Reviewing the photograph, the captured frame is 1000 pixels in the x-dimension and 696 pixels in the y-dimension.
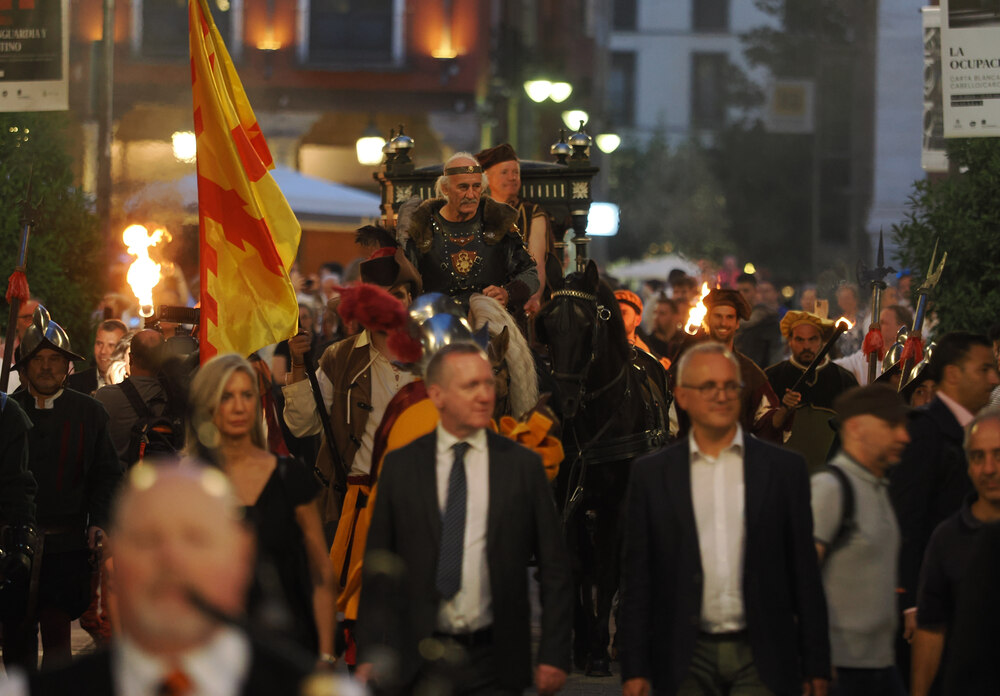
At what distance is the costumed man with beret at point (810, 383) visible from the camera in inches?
429

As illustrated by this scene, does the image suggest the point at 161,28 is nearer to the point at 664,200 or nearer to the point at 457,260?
the point at 457,260

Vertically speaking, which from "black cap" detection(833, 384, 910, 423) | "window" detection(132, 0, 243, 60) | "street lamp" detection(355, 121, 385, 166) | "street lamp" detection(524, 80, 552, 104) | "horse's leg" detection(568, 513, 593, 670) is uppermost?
"window" detection(132, 0, 243, 60)

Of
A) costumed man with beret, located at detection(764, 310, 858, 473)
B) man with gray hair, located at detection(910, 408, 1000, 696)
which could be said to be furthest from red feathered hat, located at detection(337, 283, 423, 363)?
costumed man with beret, located at detection(764, 310, 858, 473)

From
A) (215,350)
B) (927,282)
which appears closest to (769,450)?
(215,350)

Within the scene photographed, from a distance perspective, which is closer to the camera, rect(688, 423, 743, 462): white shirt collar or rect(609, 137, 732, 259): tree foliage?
rect(688, 423, 743, 462): white shirt collar

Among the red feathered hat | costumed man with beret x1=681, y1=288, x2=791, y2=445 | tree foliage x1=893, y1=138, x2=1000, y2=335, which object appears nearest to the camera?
the red feathered hat

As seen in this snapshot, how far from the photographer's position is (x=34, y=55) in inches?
497

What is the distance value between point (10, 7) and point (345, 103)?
23.3 metres

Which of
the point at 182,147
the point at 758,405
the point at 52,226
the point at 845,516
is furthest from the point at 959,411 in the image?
the point at 182,147

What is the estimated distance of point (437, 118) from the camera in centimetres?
3525

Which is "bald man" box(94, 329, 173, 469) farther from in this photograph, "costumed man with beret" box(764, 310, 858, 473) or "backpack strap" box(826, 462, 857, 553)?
"backpack strap" box(826, 462, 857, 553)

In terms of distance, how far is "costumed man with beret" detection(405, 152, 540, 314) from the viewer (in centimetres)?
962

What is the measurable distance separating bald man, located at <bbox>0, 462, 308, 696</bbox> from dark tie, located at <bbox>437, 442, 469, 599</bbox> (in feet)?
9.29

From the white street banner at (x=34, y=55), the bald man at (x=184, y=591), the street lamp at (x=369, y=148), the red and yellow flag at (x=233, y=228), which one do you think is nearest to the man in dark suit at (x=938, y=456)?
the red and yellow flag at (x=233, y=228)
